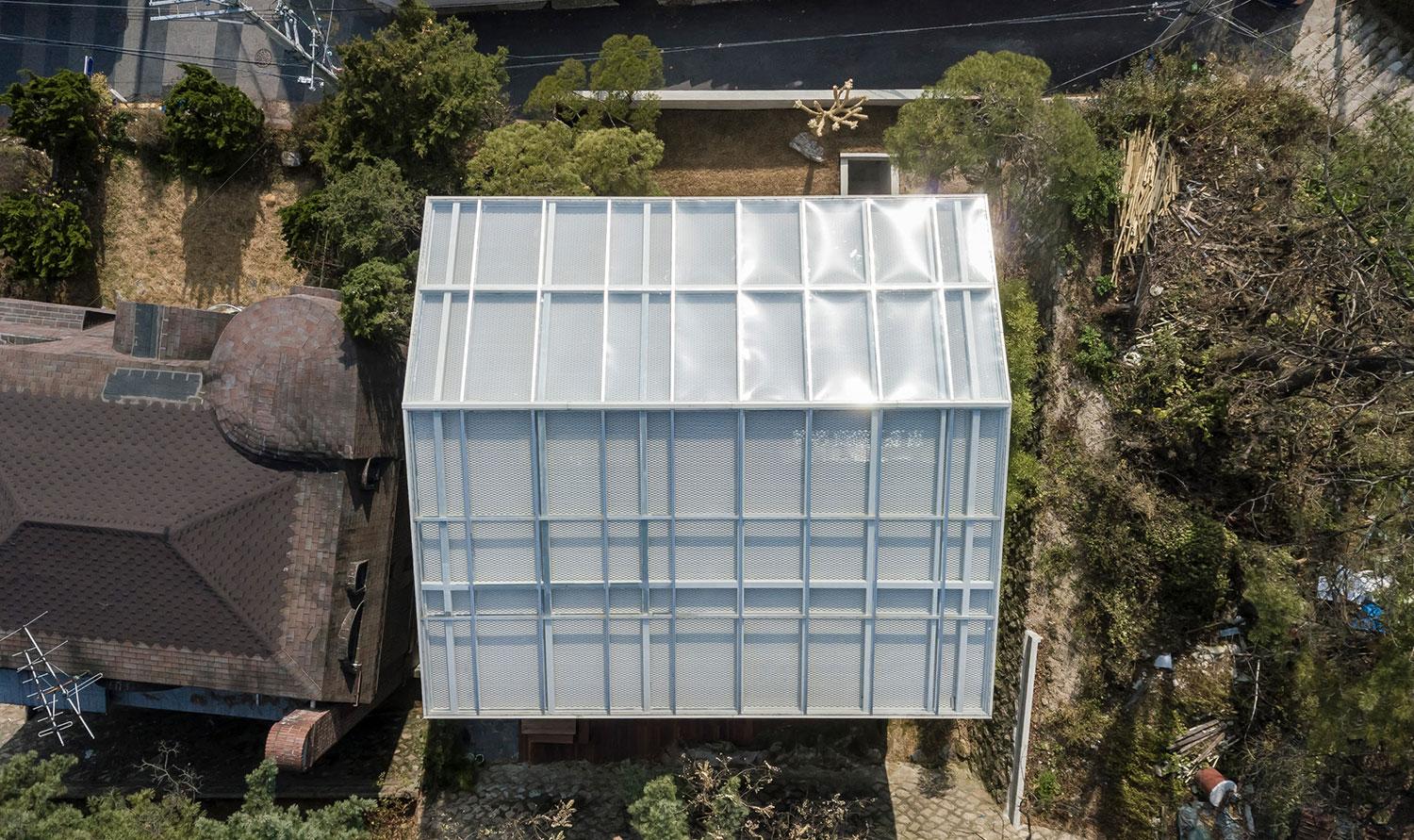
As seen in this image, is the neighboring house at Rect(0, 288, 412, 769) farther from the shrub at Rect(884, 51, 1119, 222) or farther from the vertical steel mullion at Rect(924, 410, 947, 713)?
the shrub at Rect(884, 51, 1119, 222)

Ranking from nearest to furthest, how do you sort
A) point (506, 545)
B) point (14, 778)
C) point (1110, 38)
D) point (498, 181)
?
point (506, 545), point (14, 778), point (498, 181), point (1110, 38)

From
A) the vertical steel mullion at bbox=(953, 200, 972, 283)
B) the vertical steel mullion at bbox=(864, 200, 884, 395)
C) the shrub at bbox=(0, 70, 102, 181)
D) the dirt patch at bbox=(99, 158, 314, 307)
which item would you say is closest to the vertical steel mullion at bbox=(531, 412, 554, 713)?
the vertical steel mullion at bbox=(864, 200, 884, 395)

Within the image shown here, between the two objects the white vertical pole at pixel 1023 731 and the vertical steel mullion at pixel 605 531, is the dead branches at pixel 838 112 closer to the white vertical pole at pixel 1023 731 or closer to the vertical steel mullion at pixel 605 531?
the vertical steel mullion at pixel 605 531

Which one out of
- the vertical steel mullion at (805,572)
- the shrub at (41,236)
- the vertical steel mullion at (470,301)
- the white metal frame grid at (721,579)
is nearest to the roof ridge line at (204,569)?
the white metal frame grid at (721,579)

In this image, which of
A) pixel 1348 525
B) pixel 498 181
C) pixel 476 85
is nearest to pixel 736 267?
pixel 498 181

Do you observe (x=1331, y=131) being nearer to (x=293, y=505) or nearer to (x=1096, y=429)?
(x=1096, y=429)

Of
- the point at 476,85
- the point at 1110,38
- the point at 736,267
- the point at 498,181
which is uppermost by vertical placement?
the point at 1110,38
